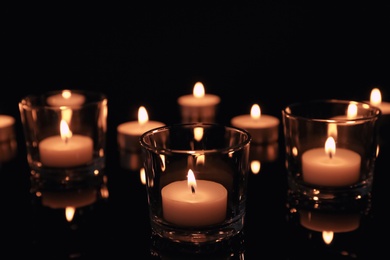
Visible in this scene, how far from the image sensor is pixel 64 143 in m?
1.51

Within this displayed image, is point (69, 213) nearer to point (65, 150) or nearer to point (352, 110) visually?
point (65, 150)

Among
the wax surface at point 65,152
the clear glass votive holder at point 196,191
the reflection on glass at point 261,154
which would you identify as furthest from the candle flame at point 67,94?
the clear glass votive holder at point 196,191

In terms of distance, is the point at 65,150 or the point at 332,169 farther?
the point at 65,150

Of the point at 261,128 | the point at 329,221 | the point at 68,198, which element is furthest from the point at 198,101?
the point at 329,221

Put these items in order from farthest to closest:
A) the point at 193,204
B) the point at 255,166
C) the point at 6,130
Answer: the point at 6,130 < the point at 255,166 < the point at 193,204

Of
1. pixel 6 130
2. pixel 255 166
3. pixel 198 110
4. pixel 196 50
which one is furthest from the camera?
pixel 196 50

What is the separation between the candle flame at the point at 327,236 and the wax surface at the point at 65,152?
0.59 metres

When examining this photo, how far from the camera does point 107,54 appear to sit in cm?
245

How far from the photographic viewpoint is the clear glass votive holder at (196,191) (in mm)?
1126

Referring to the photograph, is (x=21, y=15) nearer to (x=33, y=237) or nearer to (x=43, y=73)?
(x=43, y=73)

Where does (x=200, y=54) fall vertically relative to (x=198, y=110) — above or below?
above

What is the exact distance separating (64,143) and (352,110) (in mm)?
661

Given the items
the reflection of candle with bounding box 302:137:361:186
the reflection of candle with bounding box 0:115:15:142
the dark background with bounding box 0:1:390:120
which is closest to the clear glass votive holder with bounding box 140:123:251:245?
the reflection of candle with bounding box 302:137:361:186

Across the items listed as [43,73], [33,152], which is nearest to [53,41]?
[43,73]
